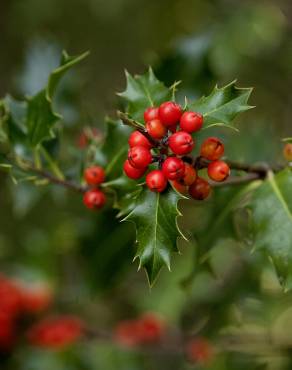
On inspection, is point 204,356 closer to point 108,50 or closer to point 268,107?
point 268,107

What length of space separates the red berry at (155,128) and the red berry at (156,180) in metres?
0.07

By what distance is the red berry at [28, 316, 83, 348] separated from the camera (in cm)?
239

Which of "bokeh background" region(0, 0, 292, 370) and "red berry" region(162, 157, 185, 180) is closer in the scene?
"red berry" region(162, 157, 185, 180)

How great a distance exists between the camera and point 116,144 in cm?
157

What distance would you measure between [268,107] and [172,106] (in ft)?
9.72

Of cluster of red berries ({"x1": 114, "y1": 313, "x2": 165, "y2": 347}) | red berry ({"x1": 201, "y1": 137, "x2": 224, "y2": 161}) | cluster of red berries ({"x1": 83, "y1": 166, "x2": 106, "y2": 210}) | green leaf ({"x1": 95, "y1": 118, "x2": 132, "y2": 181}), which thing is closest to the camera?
red berry ({"x1": 201, "y1": 137, "x2": 224, "y2": 161})

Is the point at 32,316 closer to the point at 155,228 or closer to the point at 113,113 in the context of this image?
the point at 113,113

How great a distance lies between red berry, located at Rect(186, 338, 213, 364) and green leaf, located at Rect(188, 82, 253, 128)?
137 cm

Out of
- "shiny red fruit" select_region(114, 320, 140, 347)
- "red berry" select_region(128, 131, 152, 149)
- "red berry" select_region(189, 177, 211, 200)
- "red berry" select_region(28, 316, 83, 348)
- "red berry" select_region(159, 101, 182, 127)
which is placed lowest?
"shiny red fruit" select_region(114, 320, 140, 347)


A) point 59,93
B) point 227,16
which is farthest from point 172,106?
point 227,16

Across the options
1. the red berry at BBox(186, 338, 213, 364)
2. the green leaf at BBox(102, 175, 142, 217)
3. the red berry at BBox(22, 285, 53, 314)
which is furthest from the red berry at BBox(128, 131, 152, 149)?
the red berry at BBox(22, 285, 53, 314)

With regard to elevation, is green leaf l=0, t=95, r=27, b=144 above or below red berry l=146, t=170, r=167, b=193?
below

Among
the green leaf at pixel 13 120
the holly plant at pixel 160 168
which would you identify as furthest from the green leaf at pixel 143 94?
the green leaf at pixel 13 120

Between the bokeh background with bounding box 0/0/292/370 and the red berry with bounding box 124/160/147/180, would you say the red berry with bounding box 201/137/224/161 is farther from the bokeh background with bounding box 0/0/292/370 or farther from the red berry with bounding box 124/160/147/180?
the bokeh background with bounding box 0/0/292/370
